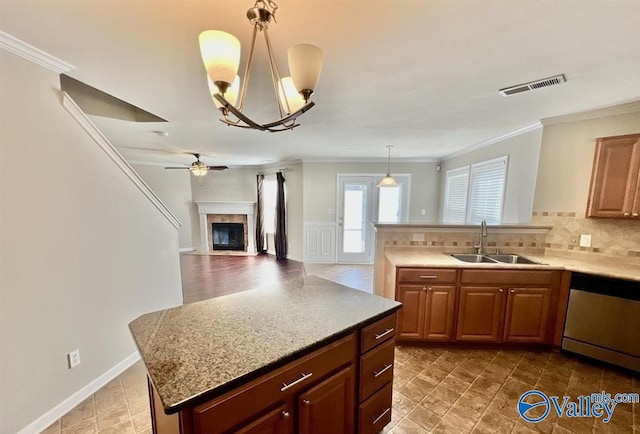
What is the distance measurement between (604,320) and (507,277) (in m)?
0.78

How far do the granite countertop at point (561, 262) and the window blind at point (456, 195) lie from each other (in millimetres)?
1814

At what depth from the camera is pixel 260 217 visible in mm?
7000

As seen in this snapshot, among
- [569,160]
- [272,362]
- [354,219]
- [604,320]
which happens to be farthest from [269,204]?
[604,320]

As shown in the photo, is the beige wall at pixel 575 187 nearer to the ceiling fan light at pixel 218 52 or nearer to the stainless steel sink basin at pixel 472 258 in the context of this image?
the stainless steel sink basin at pixel 472 258

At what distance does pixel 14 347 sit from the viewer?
1.50 metres

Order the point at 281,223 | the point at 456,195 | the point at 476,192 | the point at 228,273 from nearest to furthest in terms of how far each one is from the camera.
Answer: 1. the point at 476,192
2. the point at 456,195
3. the point at 228,273
4. the point at 281,223

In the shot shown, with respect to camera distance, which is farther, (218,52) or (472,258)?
(472,258)

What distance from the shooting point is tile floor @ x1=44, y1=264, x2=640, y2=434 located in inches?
66.1

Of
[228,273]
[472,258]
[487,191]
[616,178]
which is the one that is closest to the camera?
[616,178]

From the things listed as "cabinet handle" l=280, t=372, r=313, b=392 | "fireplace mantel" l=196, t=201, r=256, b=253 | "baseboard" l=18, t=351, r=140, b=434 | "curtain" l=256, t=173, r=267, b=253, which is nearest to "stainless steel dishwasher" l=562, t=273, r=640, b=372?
"cabinet handle" l=280, t=372, r=313, b=392

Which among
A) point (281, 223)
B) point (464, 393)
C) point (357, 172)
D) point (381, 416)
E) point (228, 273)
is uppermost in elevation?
point (357, 172)

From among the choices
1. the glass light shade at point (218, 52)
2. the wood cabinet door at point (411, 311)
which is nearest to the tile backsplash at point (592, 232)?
the wood cabinet door at point (411, 311)

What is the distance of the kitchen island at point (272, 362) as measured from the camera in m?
0.88

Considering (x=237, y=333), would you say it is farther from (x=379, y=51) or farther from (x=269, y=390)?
(x=379, y=51)
